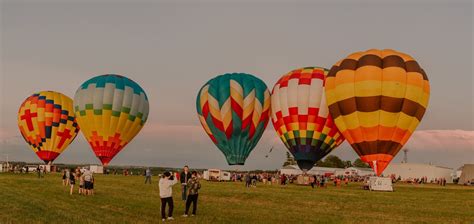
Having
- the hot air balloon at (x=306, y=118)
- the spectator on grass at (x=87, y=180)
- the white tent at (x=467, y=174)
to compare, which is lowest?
the white tent at (x=467, y=174)

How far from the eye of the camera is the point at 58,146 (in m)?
63.5

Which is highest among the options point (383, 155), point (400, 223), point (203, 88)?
point (203, 88)

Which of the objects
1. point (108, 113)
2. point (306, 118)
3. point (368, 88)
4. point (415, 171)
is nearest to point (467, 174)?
point (415, 171)

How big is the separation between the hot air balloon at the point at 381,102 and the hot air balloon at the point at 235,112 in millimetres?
12239

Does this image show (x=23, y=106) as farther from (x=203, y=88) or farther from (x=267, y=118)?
(x=267, y=118)

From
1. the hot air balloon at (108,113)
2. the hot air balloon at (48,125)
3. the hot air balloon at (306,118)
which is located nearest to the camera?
the hot air balloon at (306,118)

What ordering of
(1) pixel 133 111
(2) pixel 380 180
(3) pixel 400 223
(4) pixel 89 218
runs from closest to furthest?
(4) pixel 89 218 < (3) pixel 400 223 < (2) pixel 380 180 < (1) pixel 133 111

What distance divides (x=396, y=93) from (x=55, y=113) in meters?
43.2

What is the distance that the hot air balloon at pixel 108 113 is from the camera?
52.5 metres

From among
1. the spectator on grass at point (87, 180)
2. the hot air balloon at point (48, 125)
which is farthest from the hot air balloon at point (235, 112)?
the spectator on grass at point (87, 180)

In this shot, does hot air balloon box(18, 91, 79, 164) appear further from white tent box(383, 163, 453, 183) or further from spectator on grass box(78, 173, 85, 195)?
white tent box(383, 163, 453, 183)

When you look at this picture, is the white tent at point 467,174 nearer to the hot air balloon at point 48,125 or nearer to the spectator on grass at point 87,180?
the hot air balloon at point 48,125

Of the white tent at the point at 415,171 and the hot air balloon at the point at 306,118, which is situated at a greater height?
the hot air balloon at the point at 306,118

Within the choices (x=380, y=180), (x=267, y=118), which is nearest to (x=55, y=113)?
(x=267, y=118)
